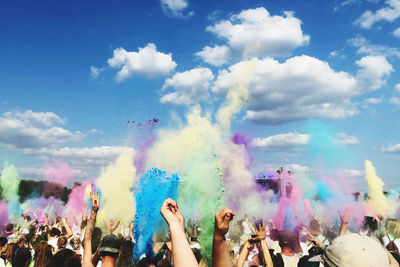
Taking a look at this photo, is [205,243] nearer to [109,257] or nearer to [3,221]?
[109,257]

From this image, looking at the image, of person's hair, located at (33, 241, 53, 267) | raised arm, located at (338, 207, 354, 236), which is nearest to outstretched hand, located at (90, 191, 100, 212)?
person's hair, located at (33, 241, 53, 267)

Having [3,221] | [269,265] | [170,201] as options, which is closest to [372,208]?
[269,265]

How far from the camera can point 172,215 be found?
6.68ft

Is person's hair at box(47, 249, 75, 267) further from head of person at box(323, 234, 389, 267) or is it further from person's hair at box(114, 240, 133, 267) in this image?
head of person at box(323, 234, 389, 267)

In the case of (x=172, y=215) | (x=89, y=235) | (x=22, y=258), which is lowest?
(x=22, y=258)

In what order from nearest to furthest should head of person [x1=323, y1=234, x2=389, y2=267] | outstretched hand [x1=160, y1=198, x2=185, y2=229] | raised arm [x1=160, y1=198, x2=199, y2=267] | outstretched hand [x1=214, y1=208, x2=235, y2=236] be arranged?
raised arm [x1=160, y1=198, x2=199, y2=267] < outstretched hand [x1=160, y1=198, x2=185, y2=229] < head of person [x1=323, y1=234, x2=389, y2=267] < outstretched hand [x1=214, y1=208, x2=235, y2=236]

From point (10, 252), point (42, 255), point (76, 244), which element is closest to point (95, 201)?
point (42, 255)

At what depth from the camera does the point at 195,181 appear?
499 inches

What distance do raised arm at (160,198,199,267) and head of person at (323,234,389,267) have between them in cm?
113

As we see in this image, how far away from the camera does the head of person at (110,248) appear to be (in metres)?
3.97

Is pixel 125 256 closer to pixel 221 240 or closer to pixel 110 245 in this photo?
pixel 110 245

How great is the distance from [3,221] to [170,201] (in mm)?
25804

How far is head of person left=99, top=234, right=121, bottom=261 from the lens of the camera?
13.0 feet

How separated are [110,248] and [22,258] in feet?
9.52
